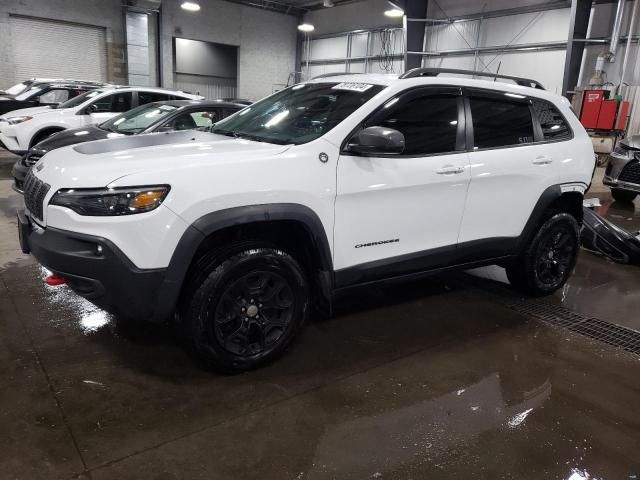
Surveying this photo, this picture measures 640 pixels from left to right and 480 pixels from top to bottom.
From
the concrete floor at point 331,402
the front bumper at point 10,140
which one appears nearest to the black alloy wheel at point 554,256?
the concrete floor at point 331,402

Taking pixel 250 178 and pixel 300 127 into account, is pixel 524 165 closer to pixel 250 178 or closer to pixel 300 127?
pixel 300 127

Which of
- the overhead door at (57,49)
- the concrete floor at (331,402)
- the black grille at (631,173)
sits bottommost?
the concrete floor at (331,402)

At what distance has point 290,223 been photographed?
2789 millimetres

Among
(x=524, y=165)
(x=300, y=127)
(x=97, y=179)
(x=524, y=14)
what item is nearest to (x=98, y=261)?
(x=97, y=179)

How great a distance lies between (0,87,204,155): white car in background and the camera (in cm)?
891

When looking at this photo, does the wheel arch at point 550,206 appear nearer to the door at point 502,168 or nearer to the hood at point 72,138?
the door at point 502,168

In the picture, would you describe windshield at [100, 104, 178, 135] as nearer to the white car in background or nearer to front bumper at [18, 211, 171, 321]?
the white car in background

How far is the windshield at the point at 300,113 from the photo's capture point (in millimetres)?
3031

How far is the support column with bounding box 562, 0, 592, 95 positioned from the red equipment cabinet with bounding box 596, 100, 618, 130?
58.4 inches

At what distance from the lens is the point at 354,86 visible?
3.30m

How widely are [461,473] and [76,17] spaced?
19.6m

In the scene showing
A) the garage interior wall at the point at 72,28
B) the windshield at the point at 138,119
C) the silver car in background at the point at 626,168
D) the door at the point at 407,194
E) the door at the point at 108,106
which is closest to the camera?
the door at the point at 407,194

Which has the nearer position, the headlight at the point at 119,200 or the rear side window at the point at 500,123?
the headlight at the point at 119,200

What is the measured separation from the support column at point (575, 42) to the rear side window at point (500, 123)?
39.0 ft
